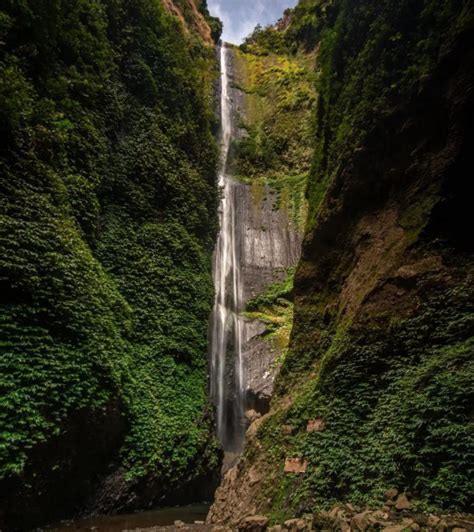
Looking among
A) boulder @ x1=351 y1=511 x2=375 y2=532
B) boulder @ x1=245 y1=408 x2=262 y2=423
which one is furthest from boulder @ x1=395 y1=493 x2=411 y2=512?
boulder @ x1=245 y1=408 x2=262 y2=423

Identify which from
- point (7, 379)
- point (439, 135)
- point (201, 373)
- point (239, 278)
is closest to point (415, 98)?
point (439, 135)

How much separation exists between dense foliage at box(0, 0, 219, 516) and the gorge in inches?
2.5

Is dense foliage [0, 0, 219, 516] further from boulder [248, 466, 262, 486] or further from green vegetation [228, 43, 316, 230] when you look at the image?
green vegetation [228, 43, 316, 230]

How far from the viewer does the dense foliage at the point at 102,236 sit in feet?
28.1

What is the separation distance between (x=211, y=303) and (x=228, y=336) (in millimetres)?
2671

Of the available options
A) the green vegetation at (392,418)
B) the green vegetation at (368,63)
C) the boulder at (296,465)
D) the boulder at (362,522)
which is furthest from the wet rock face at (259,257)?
the boulder at (362,522)

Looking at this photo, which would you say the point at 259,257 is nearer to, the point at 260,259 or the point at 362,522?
the point at 260,259

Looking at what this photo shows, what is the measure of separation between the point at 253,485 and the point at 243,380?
8.72m

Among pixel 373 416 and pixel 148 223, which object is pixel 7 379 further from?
→ pixel 148 223

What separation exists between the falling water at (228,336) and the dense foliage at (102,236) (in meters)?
2.46

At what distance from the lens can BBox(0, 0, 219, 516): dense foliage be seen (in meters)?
8.57

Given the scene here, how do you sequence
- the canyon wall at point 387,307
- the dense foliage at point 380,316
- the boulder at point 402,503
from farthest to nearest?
the canyon wall at point 387,307 < the dense foliage at point 380,316 < the boulder at point 402,503

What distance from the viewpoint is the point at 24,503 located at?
7.71m

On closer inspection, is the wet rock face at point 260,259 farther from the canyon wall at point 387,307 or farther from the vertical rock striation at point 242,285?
the canyon wall at point 387,307
